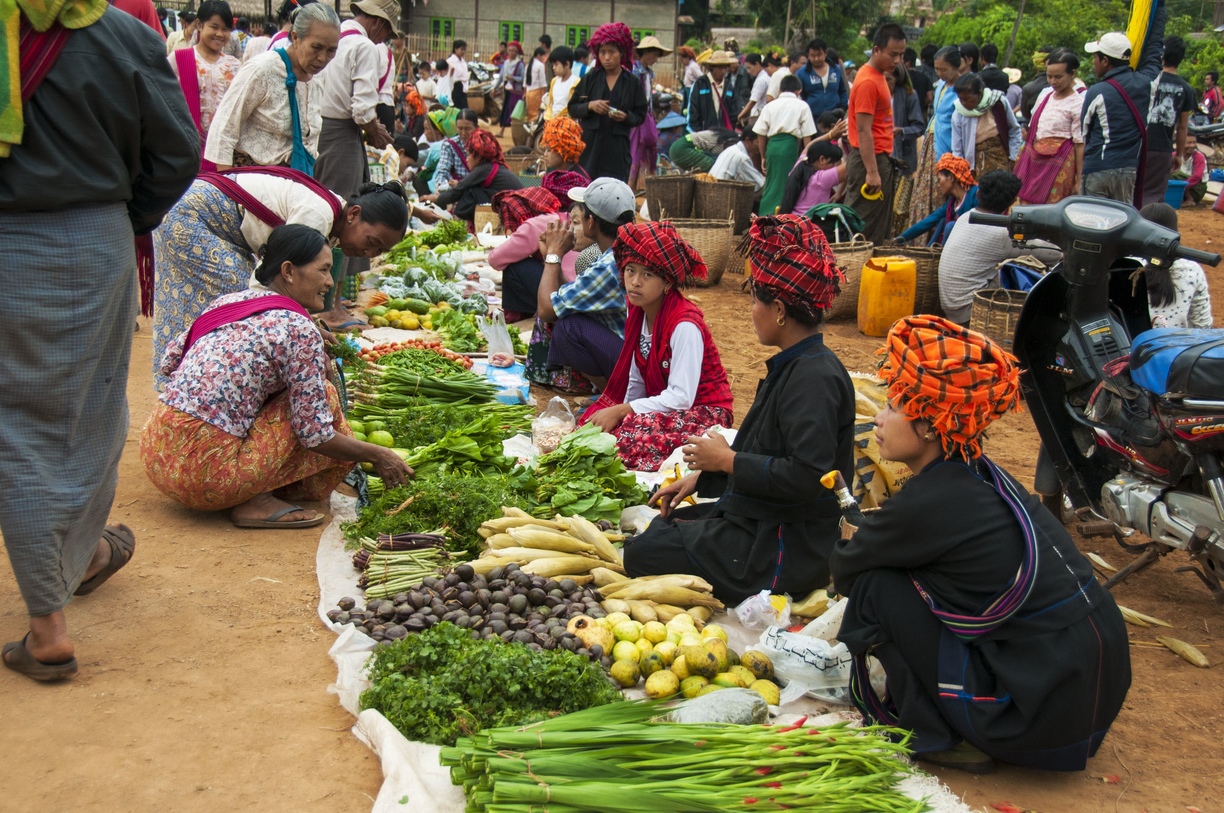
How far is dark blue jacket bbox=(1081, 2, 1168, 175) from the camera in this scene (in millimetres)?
8117

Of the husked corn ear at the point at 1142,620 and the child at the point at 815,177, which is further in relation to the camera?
the child at the point at 815,177

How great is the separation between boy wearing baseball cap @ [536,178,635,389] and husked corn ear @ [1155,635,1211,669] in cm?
326

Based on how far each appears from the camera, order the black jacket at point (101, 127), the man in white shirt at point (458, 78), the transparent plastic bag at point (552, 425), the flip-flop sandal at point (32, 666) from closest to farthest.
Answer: the black jacket at point (101, 127)
the flip-flop sandal at point (32, 666)
the transparent plastic bag at point (552, 425)
the man in white shirt at point (458, 78)

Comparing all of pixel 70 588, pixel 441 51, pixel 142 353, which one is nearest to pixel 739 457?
pixel 70 588

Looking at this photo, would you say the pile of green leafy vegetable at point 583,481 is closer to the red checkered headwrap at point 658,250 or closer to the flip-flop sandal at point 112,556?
the red checkered headwrap at point 658,250

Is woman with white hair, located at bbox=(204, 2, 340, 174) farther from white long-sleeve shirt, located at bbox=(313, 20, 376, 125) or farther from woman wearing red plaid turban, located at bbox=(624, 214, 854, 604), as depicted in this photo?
woman wearing red plaid turban, located at bbox=(624, 214, 854, 604)

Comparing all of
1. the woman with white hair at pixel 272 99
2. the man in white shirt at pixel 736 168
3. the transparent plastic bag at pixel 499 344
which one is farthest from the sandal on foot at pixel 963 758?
the man in white shirt at pixel 736 168

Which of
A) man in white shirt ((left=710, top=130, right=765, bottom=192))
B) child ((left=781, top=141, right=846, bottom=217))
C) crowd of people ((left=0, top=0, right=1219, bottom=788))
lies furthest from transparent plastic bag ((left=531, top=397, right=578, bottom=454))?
man in white shirt ((left=710, top=130, right=765, bottom=192))

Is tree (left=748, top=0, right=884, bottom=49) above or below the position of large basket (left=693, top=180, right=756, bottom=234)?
above

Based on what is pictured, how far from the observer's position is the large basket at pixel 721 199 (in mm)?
10719


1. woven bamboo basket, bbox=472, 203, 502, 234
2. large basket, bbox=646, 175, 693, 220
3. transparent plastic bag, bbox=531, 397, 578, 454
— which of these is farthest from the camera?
large basket, bbox=646, 175, 693, 220

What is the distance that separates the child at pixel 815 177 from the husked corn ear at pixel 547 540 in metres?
6.81

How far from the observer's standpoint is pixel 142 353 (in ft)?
21.7

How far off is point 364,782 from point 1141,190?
8.34m
